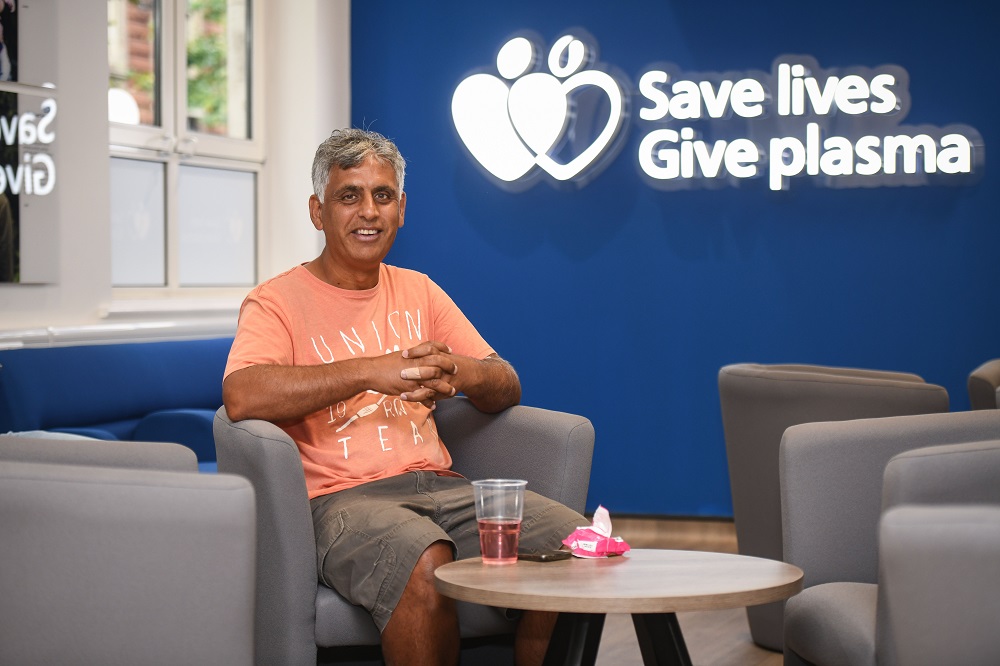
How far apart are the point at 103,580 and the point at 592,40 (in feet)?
14.2

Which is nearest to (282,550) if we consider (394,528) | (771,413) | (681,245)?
(394,528)

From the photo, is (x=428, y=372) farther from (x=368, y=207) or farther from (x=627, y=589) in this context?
(x=627, y=589)

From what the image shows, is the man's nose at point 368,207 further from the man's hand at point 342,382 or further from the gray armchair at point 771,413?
the gray armchair at point 771,413

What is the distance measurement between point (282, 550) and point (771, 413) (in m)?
1.70

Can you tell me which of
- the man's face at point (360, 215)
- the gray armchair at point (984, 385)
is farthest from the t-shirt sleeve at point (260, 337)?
the gray armchair at point (984, 385)

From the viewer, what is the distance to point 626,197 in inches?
219

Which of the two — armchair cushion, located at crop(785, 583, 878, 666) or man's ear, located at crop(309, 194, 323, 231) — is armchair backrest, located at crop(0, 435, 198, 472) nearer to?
man's ear, located at crop(309, 194, 323, 231)

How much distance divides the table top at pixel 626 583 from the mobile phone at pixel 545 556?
0.02m

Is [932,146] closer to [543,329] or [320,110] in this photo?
[543,329]

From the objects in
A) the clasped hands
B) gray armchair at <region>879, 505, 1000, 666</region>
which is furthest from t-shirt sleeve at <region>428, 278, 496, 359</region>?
gray armchair at <region>879, 505, 1000, 666</region>

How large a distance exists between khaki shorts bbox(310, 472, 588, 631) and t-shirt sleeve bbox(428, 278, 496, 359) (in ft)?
1.33

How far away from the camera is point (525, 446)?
2951 millimetres

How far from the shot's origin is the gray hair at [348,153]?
9.73ft

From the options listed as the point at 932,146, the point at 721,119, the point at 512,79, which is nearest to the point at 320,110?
the point at 512,79
